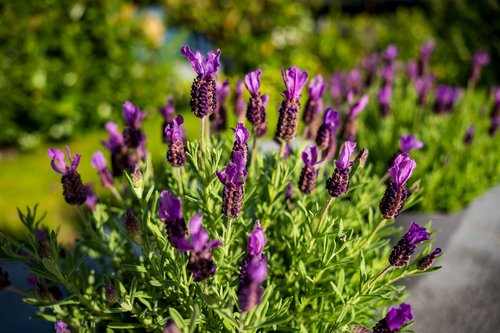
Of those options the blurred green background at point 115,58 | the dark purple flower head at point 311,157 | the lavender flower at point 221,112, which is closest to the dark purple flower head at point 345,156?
the dark purple flower head at point 311,157

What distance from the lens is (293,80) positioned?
3.87ft

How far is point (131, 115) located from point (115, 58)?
141 inches

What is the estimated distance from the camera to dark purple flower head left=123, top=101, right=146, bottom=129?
4.63 ft

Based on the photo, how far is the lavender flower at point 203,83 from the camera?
3.59 feet

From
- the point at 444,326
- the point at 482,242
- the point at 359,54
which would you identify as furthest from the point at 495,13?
the point at 444,326

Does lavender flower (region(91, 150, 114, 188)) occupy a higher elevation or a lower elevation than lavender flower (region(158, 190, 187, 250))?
higher

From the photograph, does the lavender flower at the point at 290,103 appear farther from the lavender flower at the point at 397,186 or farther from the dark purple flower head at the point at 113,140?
the dark purple flower head at the point at 113,140

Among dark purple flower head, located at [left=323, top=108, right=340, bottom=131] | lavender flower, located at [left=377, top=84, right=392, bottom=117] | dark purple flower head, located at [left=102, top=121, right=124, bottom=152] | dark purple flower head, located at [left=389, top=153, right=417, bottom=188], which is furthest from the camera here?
lavender flower, located at [left=377, top=84, right=392, bottom=117]

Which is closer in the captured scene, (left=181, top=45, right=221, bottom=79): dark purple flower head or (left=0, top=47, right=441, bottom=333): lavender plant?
(left=0, top=47, right=441, bottom=333): lavender plant

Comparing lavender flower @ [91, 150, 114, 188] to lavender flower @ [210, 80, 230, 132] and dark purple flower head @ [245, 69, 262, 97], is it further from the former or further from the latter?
dark purple flower head @ [245, 69, 262, 97]

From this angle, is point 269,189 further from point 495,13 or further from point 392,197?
point 495,13

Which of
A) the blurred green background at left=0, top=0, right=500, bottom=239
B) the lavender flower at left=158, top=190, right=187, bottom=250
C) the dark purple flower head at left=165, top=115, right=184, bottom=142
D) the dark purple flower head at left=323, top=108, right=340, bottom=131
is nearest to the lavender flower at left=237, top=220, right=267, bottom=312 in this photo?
the lavender flower at left=158, top=190, right=187, bottom=250

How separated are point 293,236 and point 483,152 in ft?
6.31

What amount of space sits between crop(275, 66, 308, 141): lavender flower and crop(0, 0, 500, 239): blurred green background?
2.14 metres
